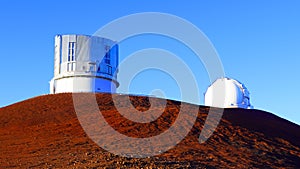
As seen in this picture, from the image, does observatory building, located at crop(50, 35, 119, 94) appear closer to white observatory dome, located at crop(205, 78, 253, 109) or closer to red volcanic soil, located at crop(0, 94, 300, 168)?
red volcanic soil, located at crop(0, 94, 300, 168)

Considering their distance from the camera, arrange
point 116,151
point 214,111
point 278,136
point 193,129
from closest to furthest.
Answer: point 116,151, point 193,129, point 278,136, point 214,111

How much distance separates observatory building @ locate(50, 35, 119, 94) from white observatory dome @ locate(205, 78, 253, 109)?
1063 cm

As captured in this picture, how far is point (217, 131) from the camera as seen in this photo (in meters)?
35.2

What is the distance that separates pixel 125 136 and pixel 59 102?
13.6 m

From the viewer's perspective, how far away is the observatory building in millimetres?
52281

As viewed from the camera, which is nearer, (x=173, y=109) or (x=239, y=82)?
(x=173, y=109)

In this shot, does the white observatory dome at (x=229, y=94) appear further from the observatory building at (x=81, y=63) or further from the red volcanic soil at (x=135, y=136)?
the observatory building at (x=81, y=63)

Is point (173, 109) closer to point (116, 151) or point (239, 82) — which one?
point (116, 151)

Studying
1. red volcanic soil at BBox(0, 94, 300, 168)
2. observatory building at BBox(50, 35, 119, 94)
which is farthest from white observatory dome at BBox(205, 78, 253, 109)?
observatory building at BBox(50, 35, 119, 94)

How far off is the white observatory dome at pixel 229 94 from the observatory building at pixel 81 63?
34.9 ft

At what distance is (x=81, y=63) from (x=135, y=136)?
21802mm

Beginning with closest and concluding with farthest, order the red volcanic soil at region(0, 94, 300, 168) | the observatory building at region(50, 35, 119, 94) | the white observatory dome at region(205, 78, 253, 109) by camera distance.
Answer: the red volcanic soil at region(0, 94, 300, 168) < the observatory building at region(50, 35, 119, 94) < the white observatory dome at region(205, 78, 253, 109)

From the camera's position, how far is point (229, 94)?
2100 inches

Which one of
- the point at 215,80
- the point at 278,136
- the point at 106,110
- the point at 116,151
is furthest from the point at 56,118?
the point at 215,80
